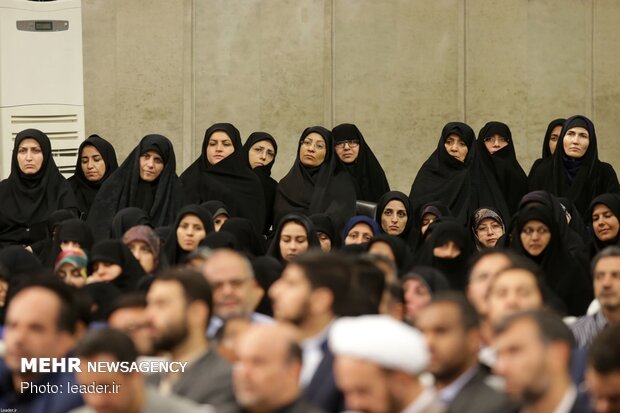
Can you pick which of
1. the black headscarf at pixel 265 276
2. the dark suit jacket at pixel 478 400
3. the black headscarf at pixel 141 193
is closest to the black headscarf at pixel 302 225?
the black headscarf at pixel 265 276

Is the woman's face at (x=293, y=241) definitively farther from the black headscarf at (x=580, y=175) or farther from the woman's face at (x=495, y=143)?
the woman's face at (x=495, y=143)

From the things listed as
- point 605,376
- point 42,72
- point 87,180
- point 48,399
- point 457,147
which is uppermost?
point 42,72

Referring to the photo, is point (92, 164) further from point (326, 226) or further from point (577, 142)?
point (577, 142)

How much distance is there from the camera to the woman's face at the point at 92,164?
35.3ft

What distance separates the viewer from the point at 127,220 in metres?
9.30

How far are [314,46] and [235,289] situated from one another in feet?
23.6

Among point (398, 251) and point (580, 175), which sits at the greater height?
point (580, 175)

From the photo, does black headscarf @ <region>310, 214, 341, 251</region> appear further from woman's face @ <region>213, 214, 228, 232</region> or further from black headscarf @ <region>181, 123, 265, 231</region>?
black headscarf @ <region>181, 123, 265, 231</region>

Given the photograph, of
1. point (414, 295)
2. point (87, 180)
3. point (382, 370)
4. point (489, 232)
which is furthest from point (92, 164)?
point (382, 370)

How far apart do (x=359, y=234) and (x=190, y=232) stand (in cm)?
96

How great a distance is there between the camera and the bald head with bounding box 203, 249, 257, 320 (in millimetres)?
6492

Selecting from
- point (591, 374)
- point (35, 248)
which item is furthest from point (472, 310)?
point (35, 248)

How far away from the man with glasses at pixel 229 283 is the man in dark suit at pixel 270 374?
1.34 meters

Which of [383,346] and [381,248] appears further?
[381,248]
